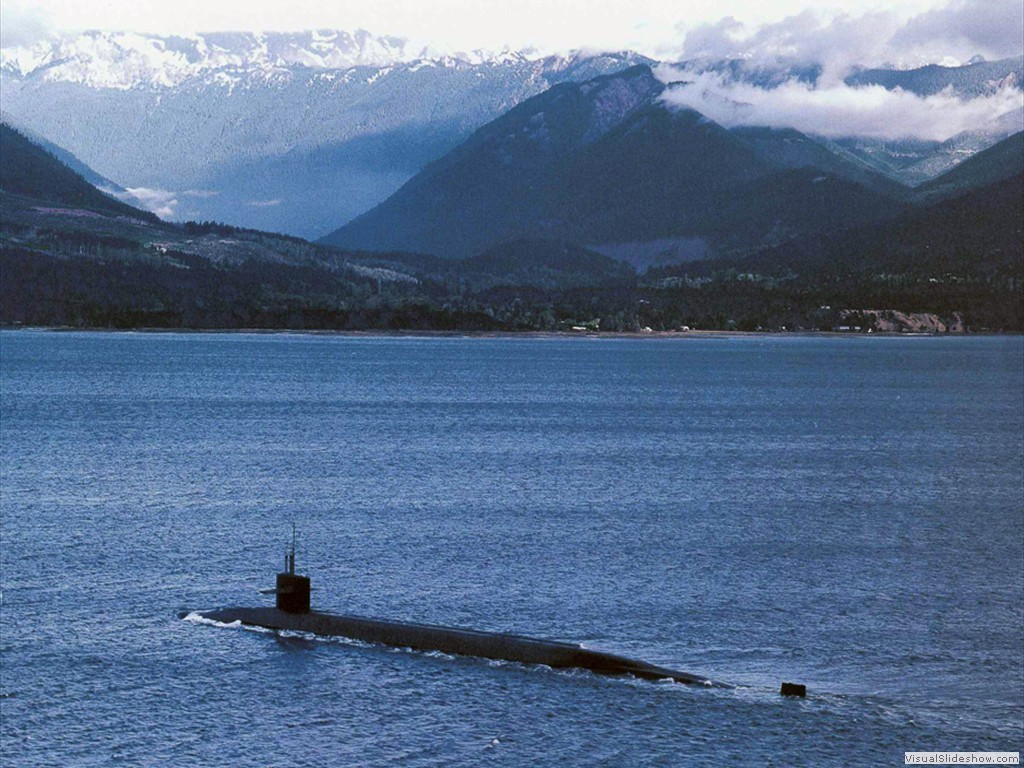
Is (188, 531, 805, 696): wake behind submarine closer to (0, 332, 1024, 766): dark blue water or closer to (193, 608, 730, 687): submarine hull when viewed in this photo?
(193, 608, 730, 687): submarine hull

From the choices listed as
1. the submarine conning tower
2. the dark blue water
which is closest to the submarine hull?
the submarine conning tower

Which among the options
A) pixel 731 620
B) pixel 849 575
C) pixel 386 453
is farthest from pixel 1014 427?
pixel 731 620

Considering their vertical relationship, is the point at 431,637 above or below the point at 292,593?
below

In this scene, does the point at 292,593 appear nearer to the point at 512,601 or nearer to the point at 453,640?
the point at 453,640

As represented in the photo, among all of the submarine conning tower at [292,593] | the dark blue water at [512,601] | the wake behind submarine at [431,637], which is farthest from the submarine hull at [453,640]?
the dark blue water at [512,601]

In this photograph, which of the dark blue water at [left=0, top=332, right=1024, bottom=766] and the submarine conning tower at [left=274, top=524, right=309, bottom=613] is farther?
the submarine conning tower at [left=274, top=524, right=309, bottom=613]

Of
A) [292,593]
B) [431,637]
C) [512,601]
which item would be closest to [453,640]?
[431,637]
